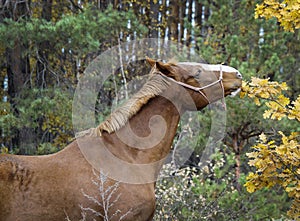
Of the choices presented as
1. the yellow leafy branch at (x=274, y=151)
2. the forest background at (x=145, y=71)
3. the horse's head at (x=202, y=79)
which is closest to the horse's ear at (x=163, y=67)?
the horse's head at (x=202, y=79)

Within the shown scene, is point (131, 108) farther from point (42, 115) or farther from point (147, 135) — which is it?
point (42, 115)

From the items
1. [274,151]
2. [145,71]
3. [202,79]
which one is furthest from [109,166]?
[145,71]

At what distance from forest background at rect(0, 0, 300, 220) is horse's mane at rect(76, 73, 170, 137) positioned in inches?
98.9

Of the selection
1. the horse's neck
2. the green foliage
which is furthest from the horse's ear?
the green foliage

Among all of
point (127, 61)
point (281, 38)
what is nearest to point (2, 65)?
point (127, 61)

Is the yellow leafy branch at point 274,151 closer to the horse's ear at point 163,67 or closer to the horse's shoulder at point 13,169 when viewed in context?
the horse's ear at point 163,67

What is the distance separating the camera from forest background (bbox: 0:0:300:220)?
689 centimetres

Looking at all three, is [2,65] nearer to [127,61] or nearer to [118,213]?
[127,61]

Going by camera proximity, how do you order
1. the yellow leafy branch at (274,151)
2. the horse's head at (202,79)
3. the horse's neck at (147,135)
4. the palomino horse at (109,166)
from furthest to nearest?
1. the yellow leafy branch at (274,151)
2. the horse's head at (202,79)
3. the horse's neck at (147,135)
4. the palomino horse at (109,166)

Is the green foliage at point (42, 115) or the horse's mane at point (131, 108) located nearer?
the horse's mane at point (131, 108)

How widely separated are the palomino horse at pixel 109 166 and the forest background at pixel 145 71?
240 cm

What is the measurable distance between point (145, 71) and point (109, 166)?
5.78 m

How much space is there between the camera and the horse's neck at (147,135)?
3.68m

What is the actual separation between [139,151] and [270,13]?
1.82 metres
